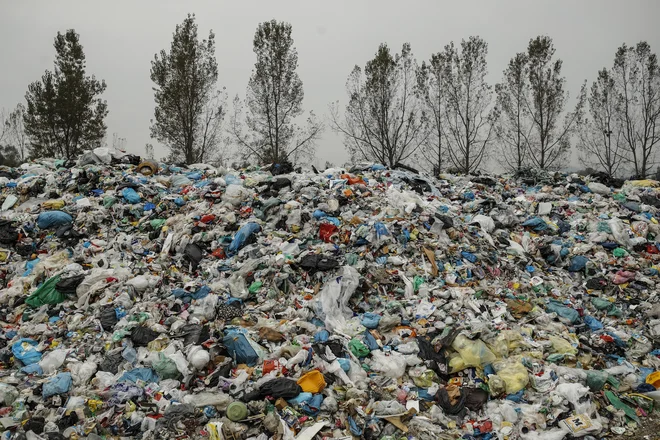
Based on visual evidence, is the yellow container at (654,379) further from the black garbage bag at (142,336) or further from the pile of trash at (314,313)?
the black garbage bag at (142,336)

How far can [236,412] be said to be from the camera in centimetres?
345

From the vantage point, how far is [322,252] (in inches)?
237

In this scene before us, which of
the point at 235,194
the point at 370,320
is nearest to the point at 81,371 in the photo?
the point at 370,320

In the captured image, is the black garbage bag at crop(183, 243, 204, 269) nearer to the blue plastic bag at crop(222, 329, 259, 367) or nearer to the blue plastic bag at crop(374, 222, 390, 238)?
the blue plastic bag at crop(222, 329, 259, 367)

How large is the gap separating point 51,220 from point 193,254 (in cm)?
297

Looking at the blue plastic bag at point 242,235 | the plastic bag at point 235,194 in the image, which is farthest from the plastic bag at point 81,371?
the plastic bag at point 235,194

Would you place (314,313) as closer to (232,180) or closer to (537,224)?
(232,180)

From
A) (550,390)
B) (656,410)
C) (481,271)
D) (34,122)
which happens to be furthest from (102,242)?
(34,122)

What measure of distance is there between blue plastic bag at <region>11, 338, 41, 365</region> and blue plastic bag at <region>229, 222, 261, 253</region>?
2.80 m

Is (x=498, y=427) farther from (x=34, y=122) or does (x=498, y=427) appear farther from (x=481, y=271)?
(x=34, y=122)

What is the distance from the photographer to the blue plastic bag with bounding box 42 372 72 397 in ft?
12.1

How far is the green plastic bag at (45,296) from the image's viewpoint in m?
5.18

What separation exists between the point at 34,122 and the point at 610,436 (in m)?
23.0

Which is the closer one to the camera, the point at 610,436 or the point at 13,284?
the point at 610,436
